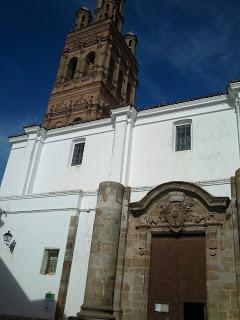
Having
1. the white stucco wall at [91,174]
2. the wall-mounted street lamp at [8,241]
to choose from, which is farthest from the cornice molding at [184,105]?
the wall-mounted street lamp at [8,241]

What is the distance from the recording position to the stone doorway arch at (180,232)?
11758mm

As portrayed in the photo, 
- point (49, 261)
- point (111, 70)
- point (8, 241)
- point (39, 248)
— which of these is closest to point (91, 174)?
point (39, 248)

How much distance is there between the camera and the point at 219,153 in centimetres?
1441

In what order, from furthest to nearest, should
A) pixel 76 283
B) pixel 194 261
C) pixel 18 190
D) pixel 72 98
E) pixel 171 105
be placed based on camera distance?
pixel 72 98 < pixel 18 190 < pixel 171 105 < pixel 76 283 < pixel 194 261

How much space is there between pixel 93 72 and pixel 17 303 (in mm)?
24895

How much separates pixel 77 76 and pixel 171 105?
20975 mm

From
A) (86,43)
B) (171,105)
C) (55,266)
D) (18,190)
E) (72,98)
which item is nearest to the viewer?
(55,266)

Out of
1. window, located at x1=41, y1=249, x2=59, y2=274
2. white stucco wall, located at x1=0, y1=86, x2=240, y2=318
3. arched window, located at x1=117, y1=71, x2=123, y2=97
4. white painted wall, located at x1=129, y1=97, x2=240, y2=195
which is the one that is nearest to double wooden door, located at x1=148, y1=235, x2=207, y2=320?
white stucco wall, located at x1=0, y1=86, x2=240, y2=318

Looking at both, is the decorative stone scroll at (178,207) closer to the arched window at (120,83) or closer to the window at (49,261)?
the window at (49,261)

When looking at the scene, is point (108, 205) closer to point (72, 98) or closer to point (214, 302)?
point (214, 302)

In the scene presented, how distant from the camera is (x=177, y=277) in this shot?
12.7 meters

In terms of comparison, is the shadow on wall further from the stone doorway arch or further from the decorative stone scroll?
the decorative stone scroll

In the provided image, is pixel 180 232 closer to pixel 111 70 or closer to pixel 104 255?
pixel 104 255

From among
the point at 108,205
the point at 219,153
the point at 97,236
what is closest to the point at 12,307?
the point at 97,236
